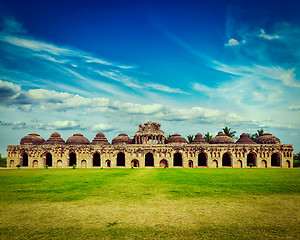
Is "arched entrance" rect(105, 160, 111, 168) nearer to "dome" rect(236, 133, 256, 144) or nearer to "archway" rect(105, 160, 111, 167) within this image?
"archway" rect(105, 160, 111, 167)

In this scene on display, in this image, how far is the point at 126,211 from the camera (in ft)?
31.5

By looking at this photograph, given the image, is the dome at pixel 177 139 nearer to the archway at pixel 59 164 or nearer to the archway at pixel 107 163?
the archway at pixel 107 163

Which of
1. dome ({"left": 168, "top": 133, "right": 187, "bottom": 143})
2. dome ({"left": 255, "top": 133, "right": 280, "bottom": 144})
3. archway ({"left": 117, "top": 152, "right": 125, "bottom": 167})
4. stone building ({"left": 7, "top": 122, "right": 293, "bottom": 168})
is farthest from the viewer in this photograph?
archway ({"left": 117, "top": 152, "right": 125, "bottom": 167})

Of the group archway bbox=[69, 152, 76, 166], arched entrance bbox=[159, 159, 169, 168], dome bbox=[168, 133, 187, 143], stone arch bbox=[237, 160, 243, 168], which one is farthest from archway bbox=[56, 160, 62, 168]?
stone arch bbox=[237, 160, 243, 168]

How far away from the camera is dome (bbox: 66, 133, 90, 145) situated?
49.4 m

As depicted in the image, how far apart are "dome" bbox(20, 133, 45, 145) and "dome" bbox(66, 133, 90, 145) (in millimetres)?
7074

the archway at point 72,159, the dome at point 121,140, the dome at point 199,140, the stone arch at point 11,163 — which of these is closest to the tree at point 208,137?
the dome at point 199,140

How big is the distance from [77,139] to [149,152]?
17798 mm

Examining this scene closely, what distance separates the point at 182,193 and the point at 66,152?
38.2m

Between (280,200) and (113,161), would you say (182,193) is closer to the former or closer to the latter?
(280,200)

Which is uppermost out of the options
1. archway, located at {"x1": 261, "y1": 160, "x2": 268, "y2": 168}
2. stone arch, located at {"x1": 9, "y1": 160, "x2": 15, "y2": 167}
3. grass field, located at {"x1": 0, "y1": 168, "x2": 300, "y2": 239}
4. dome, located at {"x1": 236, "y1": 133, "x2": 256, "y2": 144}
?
dome, located at {"x1": 236, "y1": 133, "x2": 256, "y2": 144}

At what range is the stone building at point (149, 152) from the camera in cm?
4309

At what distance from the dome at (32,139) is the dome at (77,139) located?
7.07 meters

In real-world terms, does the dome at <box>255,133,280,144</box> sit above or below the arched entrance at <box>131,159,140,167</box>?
above
